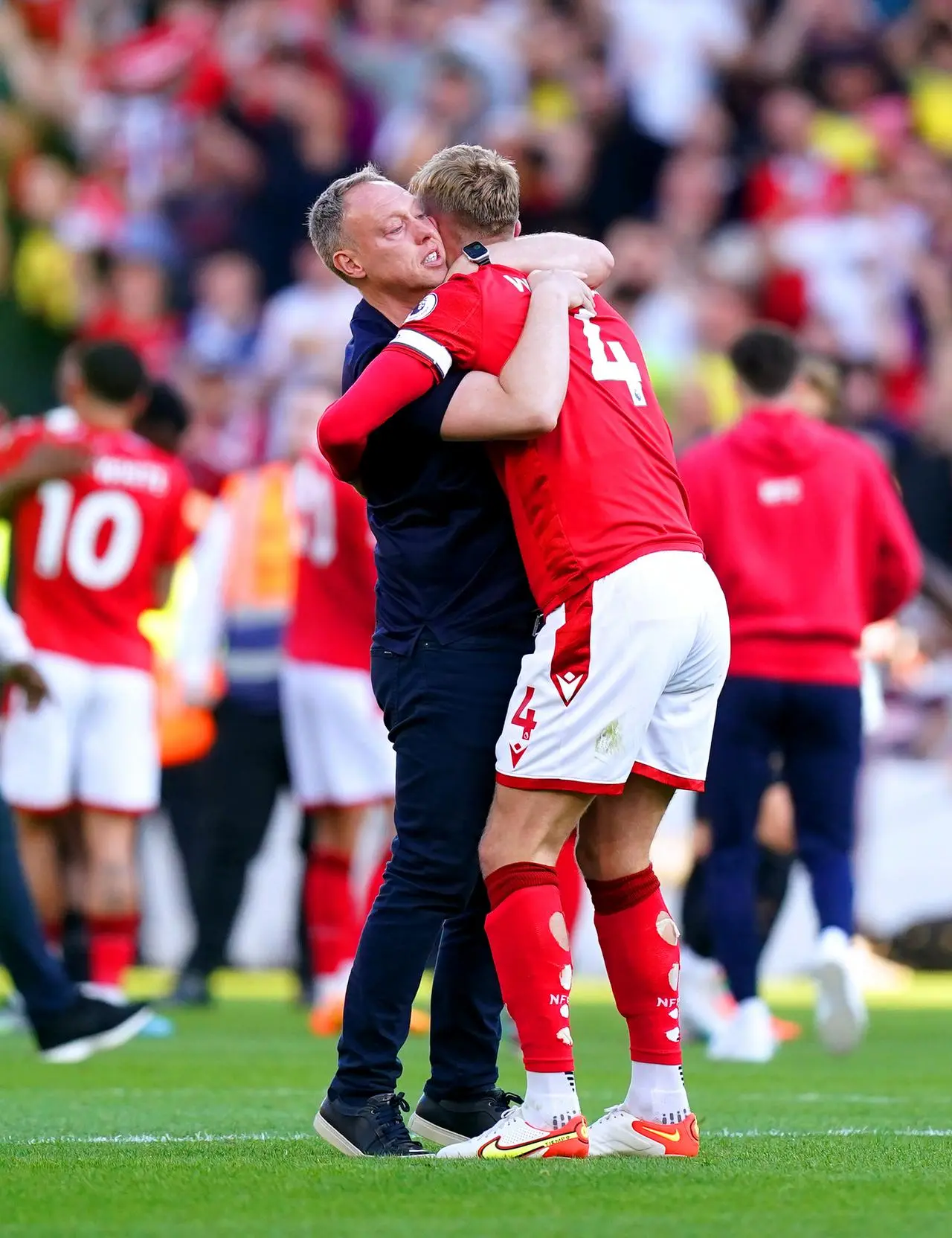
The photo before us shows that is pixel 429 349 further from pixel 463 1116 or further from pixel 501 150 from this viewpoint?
pixel 501 150

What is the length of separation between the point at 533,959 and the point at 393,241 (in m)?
1.49

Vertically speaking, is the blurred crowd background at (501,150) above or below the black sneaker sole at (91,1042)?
above

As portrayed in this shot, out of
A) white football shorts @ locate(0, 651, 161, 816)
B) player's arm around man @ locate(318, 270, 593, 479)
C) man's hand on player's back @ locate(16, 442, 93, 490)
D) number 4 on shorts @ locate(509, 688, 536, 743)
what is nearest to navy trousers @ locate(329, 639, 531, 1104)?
number 4 on shorts @ locate(509, 688, 536, 743)

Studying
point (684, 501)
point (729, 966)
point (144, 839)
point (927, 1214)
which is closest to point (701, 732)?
point (684, 501)

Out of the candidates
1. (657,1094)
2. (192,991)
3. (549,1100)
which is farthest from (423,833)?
(192,991)

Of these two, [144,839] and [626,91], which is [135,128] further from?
[144,839]

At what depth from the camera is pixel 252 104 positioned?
16781 mm

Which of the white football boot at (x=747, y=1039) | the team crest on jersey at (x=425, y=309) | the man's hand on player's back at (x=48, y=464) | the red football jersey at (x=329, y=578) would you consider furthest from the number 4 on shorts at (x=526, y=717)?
the red football jersey at (x=329, y=578)

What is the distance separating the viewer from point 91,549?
858cm

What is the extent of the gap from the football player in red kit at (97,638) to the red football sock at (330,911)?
0.92 m

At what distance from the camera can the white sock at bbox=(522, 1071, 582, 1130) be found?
14.7 feet

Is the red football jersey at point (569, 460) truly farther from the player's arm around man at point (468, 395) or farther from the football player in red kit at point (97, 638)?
the football player in red kit at point (97, 638)

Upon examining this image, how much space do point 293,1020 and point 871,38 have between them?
940 cm

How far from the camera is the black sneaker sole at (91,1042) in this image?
6.98 m
